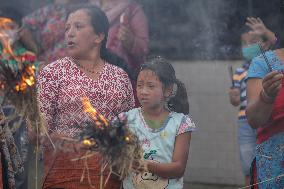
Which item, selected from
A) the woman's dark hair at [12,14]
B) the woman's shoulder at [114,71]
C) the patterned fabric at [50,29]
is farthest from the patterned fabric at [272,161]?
the woman's dark hair at [12,14]

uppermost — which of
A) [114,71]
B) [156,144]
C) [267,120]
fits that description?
[114,71]

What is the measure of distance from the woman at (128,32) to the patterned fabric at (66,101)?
1.27 m

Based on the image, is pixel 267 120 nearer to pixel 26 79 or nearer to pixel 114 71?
pixel 114 71

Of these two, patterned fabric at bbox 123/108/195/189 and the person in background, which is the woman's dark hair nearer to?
patterned fabric at bbox 123/108/195/189

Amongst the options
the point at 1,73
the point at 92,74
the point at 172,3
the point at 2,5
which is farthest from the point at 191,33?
the point at 1,73

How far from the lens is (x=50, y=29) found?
5945 millimetres

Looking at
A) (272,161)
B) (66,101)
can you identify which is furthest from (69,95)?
(272,161)

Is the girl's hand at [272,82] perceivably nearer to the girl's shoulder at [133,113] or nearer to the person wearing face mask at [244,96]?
the girl's shoulder at [133,113]

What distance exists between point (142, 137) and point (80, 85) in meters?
0.52

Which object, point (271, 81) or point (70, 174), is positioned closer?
point (271, 81)

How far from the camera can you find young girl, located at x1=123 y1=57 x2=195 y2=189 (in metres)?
4.05

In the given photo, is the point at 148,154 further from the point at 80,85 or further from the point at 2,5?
the point at 2,5

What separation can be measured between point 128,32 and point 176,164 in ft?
6.06

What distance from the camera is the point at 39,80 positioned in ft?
13.9
